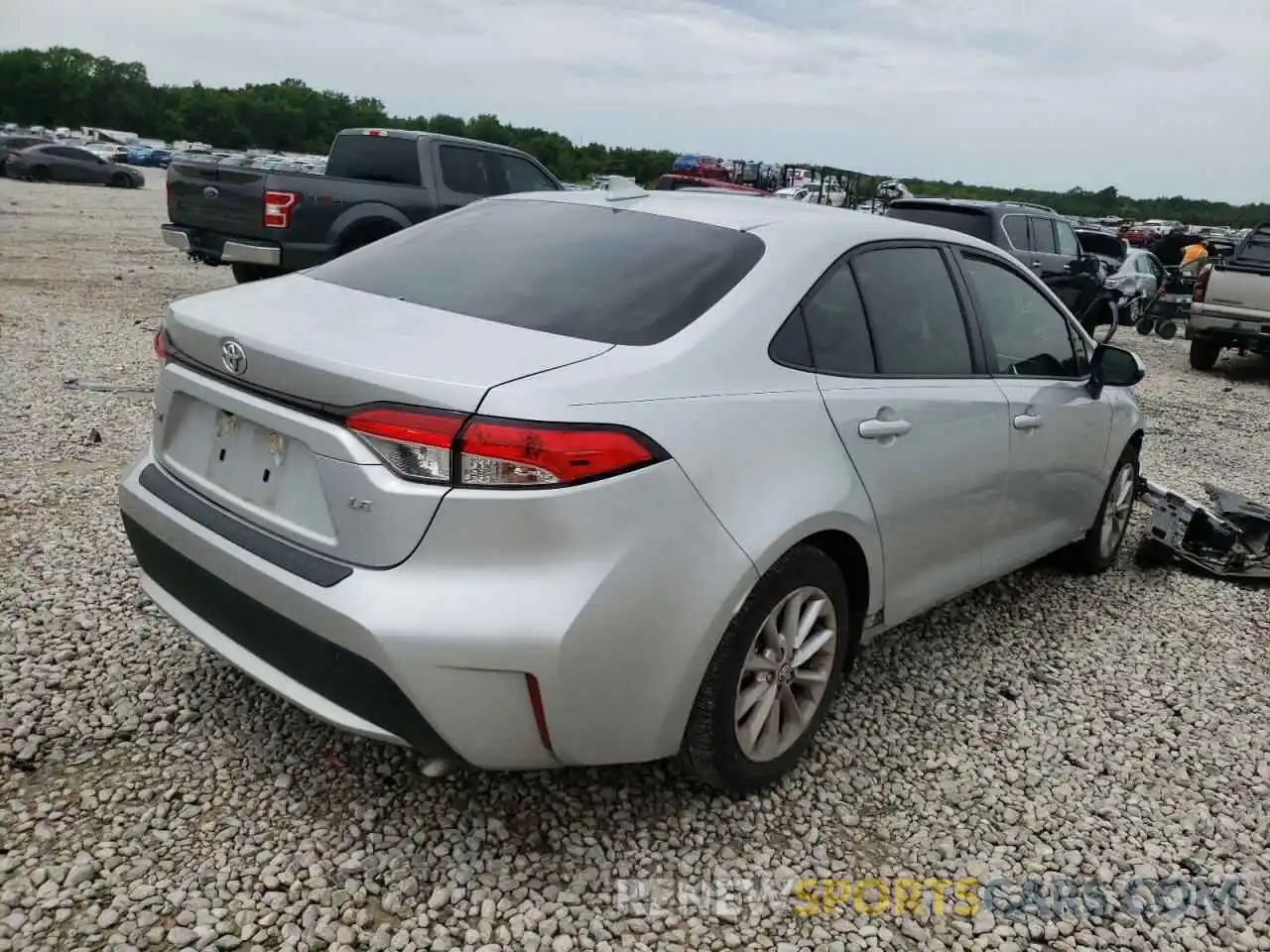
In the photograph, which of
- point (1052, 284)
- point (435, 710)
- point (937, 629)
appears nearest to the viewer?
point (435, 710)

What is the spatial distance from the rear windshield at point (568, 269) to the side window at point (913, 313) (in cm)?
50

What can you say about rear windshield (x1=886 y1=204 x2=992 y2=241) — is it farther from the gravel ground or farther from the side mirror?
the gravel ground

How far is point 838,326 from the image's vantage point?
297cm

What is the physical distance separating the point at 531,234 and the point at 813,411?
1.08 meters

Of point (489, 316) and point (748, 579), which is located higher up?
point (489, 316)

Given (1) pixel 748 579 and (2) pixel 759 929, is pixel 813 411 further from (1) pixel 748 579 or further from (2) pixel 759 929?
(2) pixel 759 929

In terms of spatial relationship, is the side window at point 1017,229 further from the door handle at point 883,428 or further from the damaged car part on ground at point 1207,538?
the door handle at point 883,428

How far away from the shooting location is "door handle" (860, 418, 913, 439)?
289 centimetres

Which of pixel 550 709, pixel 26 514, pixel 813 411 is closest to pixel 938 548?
pixel 813 411

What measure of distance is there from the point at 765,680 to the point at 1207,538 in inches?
134

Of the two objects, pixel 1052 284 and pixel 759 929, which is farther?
pixel 1052 284

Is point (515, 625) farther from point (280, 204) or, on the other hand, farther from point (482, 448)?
point (280, 204)

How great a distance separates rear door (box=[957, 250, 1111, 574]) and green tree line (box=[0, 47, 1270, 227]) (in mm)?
68798

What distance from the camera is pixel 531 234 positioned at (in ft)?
10.4
